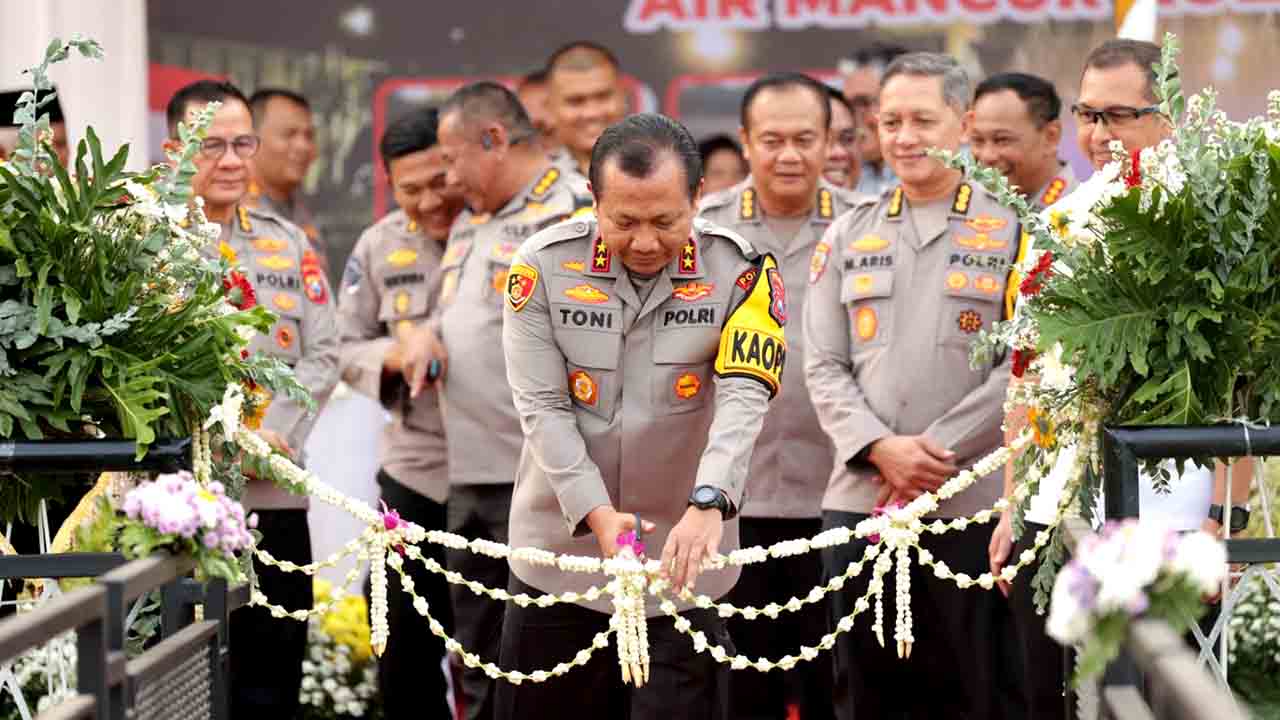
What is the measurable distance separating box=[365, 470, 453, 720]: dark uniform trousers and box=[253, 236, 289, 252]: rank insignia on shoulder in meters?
0.89

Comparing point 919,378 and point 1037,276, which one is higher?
point 1037,276

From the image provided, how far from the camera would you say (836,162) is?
Answer: 24.1 feet

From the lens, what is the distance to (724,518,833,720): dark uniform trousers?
6184mm

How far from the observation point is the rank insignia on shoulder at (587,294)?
4531 mm

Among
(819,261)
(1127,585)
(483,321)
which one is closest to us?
(1127,585)

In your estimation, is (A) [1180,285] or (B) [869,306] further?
(B) [869,306]

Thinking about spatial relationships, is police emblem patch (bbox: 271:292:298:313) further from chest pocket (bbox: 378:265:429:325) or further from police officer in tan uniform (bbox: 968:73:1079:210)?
police officer in tan uniform (bbox: 968:73:1079:210)

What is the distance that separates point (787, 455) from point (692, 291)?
1.81 metres

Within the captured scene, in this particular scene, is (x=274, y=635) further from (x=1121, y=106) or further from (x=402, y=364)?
(x=1121, y=106)

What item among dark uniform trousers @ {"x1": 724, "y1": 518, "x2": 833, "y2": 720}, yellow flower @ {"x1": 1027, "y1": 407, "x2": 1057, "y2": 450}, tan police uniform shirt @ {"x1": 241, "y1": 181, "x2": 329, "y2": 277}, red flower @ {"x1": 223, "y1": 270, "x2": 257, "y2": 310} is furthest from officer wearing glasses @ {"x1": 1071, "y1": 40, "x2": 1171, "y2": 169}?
tan police uniform shirt @ {"x1": 241, "y1": 181, "x2": 329, "y2": 277}

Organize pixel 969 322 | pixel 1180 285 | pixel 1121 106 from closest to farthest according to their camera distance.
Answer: pixel 1180 285, pixel 1121 106, pixel 969 322

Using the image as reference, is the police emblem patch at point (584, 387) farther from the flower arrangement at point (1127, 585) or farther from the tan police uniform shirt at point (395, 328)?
the tan police uniform shirt at point (395, 328)

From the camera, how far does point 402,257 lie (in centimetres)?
696

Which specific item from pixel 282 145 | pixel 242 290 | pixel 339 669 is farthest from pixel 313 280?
pixel 339 669
